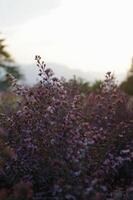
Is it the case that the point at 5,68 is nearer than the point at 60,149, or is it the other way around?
the point at 60,149

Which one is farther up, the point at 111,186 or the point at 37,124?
the point at 37,124

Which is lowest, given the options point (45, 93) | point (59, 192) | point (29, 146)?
point (59, 192)

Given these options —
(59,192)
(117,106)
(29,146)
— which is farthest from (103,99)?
(59,192)

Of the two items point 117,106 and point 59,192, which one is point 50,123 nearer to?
point 59,192

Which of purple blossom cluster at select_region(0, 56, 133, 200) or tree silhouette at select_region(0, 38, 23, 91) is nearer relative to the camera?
purple blossom cluster at select_region(0, 56, 133, 200)

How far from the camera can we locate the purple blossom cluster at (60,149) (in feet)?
20.2

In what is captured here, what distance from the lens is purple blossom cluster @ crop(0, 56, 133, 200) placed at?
617cm

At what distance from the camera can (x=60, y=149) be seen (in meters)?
6.60

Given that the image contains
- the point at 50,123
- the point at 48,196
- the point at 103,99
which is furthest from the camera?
the point at 103,99

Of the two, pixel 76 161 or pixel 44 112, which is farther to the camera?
pixel 44 112

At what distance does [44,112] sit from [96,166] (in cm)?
89

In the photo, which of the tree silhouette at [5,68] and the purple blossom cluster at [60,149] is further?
the tree silhouette at [5,68]

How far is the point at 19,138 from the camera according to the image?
706 centimetres

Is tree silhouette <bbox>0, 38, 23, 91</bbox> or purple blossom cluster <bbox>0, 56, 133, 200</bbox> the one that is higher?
tree silhouette <bbox>0, 38, 23, 91</bbox>
